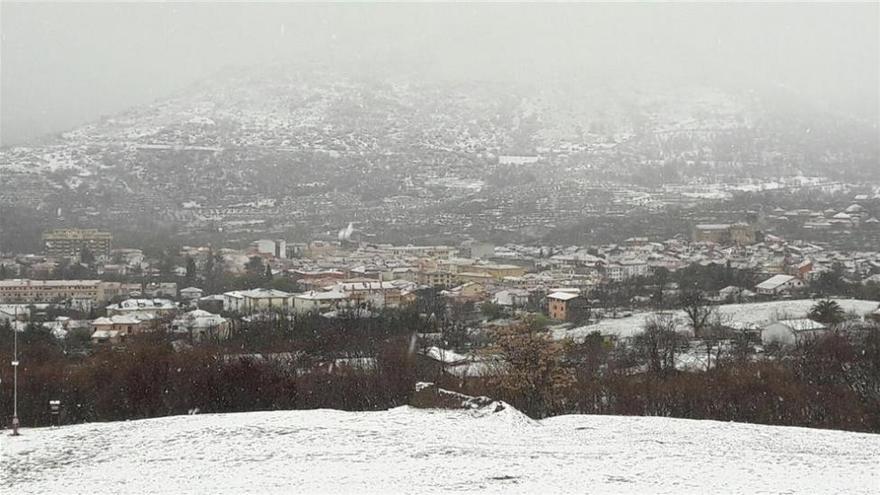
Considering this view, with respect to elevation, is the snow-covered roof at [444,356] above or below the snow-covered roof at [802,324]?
above

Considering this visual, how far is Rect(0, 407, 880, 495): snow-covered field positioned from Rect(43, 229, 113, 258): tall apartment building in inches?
1441

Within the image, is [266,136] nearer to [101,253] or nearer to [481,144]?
[481,144]

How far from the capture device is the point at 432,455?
11.5 meters

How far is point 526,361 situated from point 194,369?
22.4 feet

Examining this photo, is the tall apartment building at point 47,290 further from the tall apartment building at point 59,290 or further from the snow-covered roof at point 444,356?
the snow-covered roof at point 444,356

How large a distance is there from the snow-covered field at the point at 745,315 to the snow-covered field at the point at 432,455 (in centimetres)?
1442

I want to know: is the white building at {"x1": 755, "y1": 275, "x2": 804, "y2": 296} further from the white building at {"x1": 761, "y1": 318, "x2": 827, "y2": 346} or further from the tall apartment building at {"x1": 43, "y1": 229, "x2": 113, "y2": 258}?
the tall apartment building at {"x1": 43, "y1": 229, "x2": 113, "y2": 258}

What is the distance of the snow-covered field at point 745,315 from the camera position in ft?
95.9

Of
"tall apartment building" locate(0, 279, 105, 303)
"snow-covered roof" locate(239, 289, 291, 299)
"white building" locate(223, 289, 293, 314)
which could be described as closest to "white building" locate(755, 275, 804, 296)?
"white building" locate(223, 289, 293, 314)

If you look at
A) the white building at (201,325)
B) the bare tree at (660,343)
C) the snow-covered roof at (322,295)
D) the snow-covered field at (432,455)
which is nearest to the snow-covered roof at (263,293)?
the snow-covered roof at (322,295)

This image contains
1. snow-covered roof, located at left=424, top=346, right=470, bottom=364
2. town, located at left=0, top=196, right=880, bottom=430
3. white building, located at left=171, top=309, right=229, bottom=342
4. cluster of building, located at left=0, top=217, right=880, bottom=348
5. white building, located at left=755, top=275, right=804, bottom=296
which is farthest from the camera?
white building, located at left=755, top=275, right=804, bottom=296

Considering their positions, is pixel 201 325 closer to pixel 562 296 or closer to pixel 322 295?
pixel 322 295

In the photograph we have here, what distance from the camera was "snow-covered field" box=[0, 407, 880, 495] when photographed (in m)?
10.0

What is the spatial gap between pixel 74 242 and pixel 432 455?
42.9m
